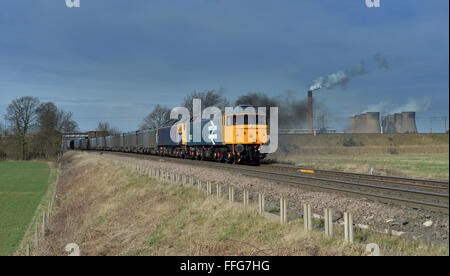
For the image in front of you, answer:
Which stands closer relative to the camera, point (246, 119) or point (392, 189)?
point (392, 189)

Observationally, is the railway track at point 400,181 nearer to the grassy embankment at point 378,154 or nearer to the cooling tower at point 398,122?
the grassy embankment at point 378,154

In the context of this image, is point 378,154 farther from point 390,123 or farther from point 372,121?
point 372,121

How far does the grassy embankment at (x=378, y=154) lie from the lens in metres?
17.8

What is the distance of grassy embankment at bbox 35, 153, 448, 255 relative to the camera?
6035 millimetres

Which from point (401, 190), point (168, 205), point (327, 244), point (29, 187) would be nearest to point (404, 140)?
point (401, 190)

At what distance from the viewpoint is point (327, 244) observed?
608 centimetres

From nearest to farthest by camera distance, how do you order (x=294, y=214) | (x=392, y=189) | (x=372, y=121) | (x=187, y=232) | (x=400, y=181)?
(x=294, y=214)
(x=187, y=232)
(x=392, y=189)
(x=400, y=181)
(x=372, y=121)

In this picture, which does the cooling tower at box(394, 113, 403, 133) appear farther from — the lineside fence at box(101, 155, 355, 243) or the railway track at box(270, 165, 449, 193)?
the lineside fence at box(101, 155, 355, 243)

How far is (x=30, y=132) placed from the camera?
70625 millimetres

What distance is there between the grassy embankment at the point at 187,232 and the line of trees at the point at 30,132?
59.3 m

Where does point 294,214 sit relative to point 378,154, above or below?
below

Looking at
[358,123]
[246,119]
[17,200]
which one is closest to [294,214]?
[246,119]

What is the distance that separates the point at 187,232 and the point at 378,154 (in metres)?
23.7
